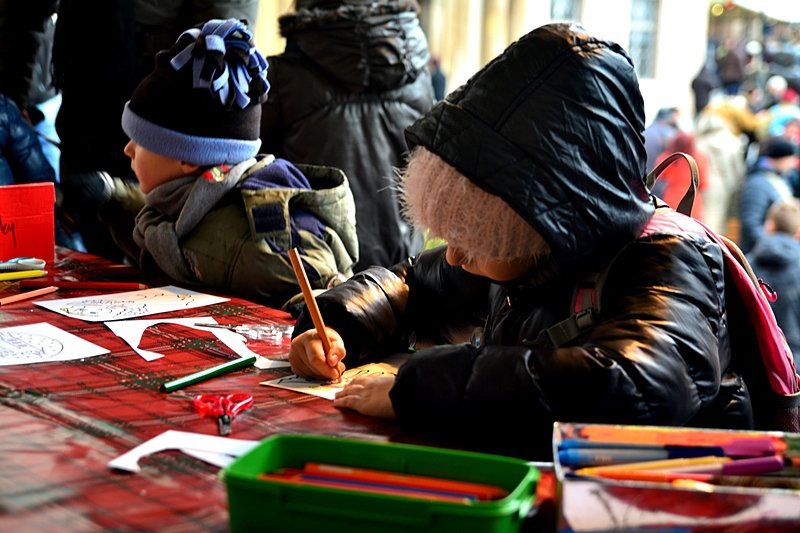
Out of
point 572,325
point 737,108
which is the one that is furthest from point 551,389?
point 737,108

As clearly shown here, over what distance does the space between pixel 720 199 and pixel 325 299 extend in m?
5.11

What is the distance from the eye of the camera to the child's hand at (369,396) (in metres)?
1.41

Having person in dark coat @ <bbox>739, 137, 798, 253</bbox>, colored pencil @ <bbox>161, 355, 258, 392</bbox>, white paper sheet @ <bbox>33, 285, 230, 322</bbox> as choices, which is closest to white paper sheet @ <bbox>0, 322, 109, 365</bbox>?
white paper sheet @ <bbox>33, 285, 230, 322</bbox>

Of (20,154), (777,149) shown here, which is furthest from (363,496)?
(777,149)

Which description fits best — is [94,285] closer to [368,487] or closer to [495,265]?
[495,265]

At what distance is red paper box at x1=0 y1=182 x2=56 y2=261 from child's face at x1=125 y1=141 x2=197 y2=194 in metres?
0.22

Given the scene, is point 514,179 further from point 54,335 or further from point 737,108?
point 737,108

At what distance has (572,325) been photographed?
139cm

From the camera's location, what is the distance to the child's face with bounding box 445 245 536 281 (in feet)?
A: 4.89

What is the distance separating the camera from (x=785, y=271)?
4340 millimetres

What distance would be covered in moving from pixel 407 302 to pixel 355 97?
1.47 m

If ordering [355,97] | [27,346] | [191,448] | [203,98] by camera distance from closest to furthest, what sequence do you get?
[191,448]
[27,346]
[203,98]
[355,97]

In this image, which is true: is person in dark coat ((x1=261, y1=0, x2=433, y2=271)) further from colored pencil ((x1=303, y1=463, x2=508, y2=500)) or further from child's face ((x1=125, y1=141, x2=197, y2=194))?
colored pencil ((x1=303, y1=463, x2=508, y2=500))

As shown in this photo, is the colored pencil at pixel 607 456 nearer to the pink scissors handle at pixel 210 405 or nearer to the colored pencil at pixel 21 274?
the pink scissors handle at pixel 210 405
